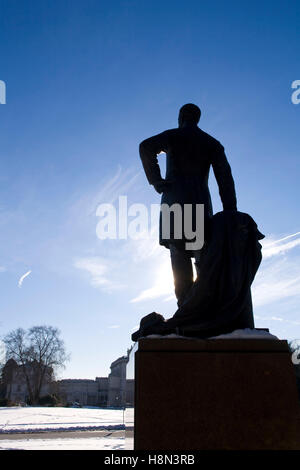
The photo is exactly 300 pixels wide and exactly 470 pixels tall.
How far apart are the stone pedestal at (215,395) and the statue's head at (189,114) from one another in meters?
2.86

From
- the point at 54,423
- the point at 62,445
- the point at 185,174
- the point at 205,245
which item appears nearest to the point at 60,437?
the point at 62,445

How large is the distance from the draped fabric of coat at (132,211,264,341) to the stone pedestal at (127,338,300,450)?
0.87 feet

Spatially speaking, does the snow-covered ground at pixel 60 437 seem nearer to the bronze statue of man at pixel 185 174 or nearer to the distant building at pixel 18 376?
the bronze statue of man at pixel 185 174

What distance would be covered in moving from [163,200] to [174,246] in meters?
0.55

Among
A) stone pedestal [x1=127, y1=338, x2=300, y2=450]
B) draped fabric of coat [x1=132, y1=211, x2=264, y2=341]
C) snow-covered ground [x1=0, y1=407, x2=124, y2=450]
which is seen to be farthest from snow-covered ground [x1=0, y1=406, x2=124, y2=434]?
stone pedestal [x1=127, y1=338, x2=300, y2=450]

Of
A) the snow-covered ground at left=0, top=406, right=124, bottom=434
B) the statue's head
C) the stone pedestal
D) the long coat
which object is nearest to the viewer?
the stone pedestal

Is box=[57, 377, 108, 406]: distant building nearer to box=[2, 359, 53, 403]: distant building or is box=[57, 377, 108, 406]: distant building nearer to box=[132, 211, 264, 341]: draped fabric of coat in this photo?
box=[2, 359, 53, 403]: distant building

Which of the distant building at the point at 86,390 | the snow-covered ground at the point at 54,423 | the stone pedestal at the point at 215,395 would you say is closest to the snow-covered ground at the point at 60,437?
the snow-covered ground at the point at 54,423

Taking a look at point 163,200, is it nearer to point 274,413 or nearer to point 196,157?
point 196,157

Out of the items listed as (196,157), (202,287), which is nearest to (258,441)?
(202,287)

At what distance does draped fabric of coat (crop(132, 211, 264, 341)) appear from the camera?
3.10 metres

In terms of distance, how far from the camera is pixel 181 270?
3824 mm

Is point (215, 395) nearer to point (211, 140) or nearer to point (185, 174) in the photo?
point (185, 174)
